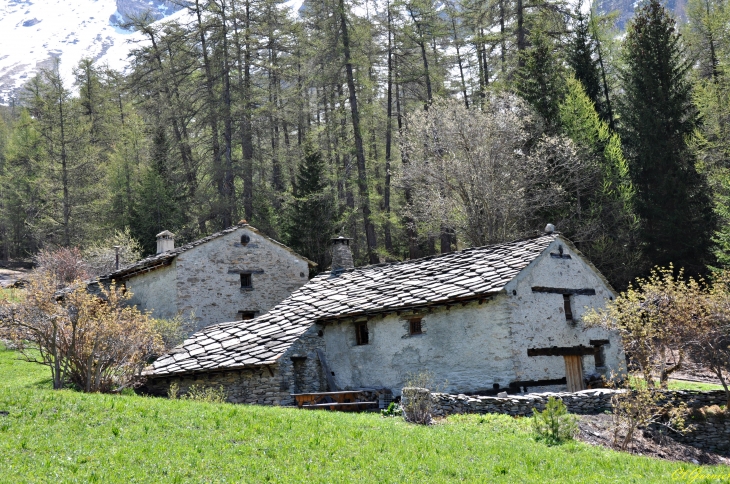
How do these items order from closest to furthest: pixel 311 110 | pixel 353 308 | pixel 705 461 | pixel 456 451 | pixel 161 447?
pixel 161 447 < pixel 456 451 < pixel 705 461 < pixel 353 308 < pixel 311 110

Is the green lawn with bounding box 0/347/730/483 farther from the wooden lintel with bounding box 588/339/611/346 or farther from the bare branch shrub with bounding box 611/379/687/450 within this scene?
the wooden lintel with bounding box 588/339/611/346

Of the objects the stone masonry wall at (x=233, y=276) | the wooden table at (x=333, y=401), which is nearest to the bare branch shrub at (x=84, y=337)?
the wooden table at (x=333, y=401)

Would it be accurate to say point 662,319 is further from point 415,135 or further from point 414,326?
point 415,135

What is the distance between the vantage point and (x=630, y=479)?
9.30m

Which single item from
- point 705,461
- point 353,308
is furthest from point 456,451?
point 353,308

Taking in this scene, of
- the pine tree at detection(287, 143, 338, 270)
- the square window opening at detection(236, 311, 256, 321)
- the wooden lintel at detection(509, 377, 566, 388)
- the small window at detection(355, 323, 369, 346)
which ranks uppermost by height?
the pine tree at detection(287, 143, 338, 270)

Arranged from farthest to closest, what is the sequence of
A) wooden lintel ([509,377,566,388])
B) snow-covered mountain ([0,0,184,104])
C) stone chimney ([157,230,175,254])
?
snow-covered mountain ([0,0,184,104]) → stone chimney ([157,230,175,254]) → wooden lintel ([509,377,566,388])

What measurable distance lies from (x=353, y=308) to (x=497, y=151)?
13.1 metres

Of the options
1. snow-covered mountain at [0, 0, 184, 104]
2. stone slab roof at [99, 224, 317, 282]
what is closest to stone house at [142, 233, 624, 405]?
stone slab roof at [99, 224, 317, 282]

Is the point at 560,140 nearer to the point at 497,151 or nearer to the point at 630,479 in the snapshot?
the point at 497,151

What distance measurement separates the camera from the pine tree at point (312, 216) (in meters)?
33.7

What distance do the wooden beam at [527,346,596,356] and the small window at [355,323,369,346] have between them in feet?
14.4

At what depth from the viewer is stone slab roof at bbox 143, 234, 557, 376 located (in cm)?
1712

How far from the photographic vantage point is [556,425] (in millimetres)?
11492
